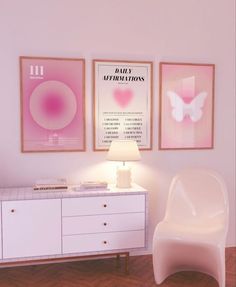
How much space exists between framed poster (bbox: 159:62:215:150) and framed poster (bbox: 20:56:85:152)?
84 cm

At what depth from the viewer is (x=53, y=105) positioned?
11.1 feet

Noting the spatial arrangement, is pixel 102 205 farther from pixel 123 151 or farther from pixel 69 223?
pixel 123 151

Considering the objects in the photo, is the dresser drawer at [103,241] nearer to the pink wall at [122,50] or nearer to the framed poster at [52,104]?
the pink wall at [122,50]

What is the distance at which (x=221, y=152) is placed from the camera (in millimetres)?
3846

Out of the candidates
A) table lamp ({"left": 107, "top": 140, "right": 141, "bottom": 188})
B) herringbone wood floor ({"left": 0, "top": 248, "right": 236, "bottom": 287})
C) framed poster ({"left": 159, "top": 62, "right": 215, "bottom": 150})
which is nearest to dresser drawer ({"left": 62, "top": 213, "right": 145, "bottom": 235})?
table lamp ({"left": 107, "top": 140, "right": 141, "bottom": 188})

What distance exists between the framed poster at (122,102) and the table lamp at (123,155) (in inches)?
10.8

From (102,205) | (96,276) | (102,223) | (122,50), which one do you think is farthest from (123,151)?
(96,276)

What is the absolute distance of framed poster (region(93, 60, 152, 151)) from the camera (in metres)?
3.49

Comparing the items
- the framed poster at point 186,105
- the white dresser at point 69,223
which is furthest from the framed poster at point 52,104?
the framed poster at point 186,105

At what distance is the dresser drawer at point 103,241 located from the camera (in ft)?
10.1

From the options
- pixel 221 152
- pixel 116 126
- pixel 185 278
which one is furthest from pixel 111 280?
pixel 221 152

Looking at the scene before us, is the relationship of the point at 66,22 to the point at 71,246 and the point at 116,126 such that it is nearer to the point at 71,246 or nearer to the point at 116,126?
the point at 116,126

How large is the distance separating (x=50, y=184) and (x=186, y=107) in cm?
157

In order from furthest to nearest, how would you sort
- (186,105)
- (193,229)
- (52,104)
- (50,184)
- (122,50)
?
(186,105)
(122,50)
(52,104)
(50,184)
(193,229)
